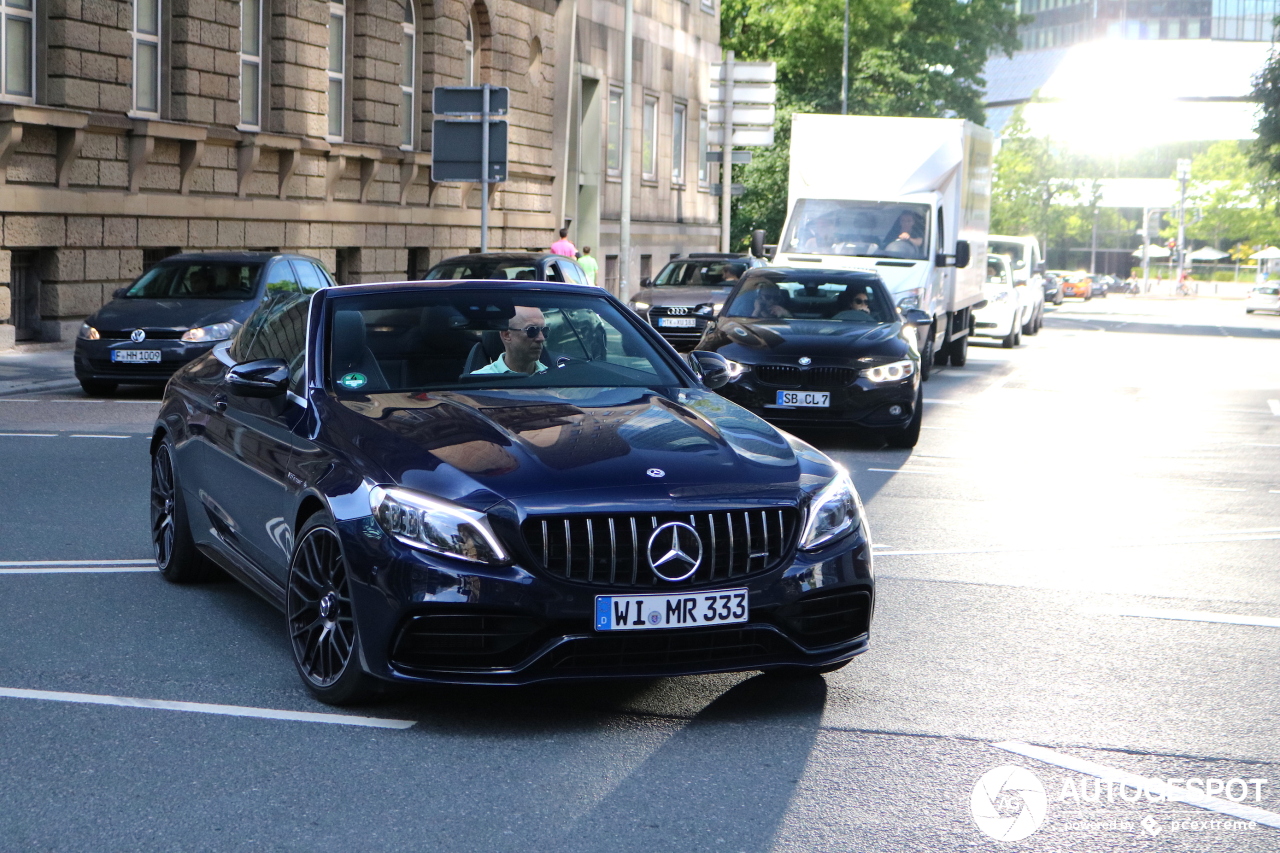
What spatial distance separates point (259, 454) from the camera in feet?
21.0

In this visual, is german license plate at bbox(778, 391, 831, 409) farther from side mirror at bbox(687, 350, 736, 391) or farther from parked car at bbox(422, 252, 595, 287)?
side mirror at bbox(687, 350, 736, 391)

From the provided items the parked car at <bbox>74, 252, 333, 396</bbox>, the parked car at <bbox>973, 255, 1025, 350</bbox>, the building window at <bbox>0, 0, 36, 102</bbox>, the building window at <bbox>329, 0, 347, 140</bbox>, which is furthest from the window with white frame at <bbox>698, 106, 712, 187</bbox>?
the parked car at <bbox>74, 252, 333, 396</bbox>

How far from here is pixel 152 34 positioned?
24281mm

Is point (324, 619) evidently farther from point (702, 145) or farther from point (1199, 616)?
point (702, 145)

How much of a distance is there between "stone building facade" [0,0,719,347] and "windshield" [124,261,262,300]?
350 centimetres

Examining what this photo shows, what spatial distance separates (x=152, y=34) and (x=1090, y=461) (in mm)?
15669

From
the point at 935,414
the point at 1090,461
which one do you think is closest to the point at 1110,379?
the point at 935,414

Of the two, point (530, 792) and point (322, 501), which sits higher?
point (322, 501)

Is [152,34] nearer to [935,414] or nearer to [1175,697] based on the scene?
[935,414]

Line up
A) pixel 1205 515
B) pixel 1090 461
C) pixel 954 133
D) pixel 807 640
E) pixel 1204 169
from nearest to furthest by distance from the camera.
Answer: pixel 807 640
pixel 1205 515
pixel 1090 461
pixel 954 133
pixel 1204 169

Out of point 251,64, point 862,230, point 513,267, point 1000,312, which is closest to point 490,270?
point 513,267

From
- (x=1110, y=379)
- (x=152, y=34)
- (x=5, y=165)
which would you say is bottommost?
(x=1110, y=379)

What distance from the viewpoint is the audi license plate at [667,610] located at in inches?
203

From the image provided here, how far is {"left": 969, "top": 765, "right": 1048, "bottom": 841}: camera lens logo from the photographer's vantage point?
179 inches
